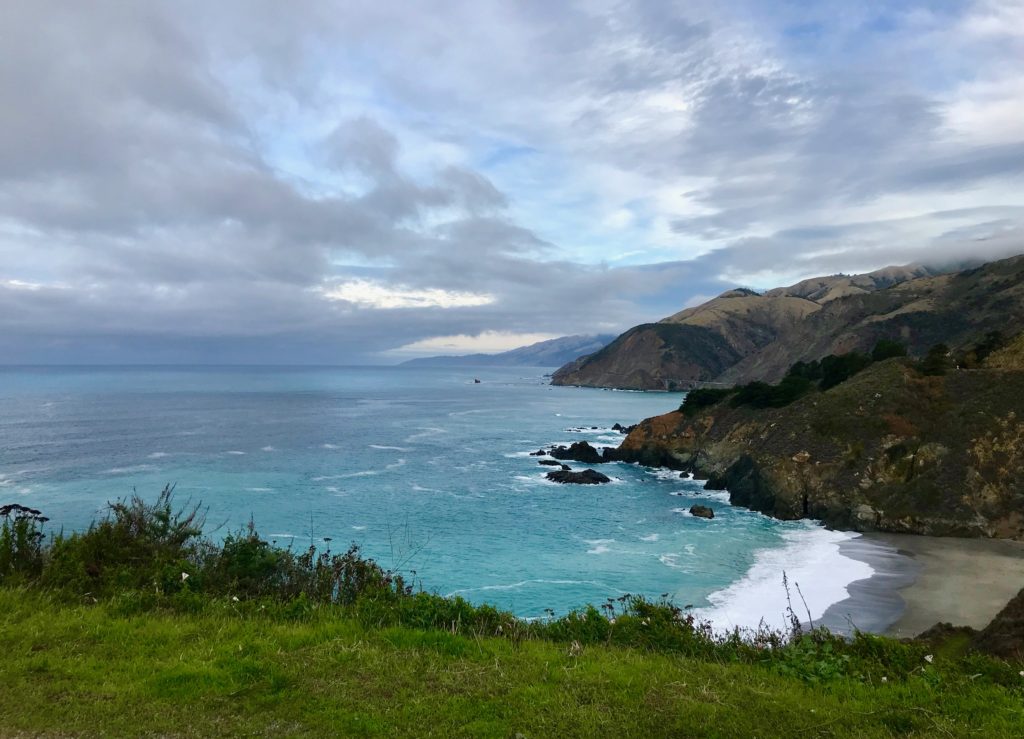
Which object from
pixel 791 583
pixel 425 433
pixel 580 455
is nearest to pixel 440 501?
pixel 580 455

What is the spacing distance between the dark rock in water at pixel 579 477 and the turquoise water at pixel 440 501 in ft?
4.71

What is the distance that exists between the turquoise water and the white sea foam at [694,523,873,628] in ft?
0.57

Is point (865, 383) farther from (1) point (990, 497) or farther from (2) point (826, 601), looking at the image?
(2) point (826, 601)

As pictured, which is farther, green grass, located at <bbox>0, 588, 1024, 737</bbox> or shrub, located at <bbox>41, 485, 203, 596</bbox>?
shrub, located at <bbox>41, 485, 203, 596</bbox>

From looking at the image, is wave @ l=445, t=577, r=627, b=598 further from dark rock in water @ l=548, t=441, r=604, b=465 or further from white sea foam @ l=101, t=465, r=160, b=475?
white sea foam @ l=101, t=465, r=160, b=475

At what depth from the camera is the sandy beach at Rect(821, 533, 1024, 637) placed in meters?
20.2

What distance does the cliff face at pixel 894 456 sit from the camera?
32344mm

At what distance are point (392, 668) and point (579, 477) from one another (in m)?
43.5

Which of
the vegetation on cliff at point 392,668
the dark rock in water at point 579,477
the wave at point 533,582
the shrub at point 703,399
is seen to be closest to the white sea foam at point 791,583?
the wave at point 533,582

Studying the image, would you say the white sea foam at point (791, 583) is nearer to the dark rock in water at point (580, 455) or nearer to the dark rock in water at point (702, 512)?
the dark rock in water at point (702, 512)

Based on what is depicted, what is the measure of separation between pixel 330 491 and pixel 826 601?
108ft

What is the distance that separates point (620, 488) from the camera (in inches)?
1861

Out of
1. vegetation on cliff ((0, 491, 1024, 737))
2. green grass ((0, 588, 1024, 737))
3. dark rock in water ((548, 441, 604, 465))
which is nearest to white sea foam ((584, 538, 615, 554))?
vegetation on cliff ((0, 491, 1024, 737))

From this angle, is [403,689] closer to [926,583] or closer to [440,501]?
[926,583]
